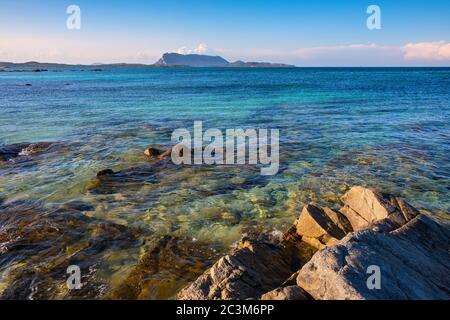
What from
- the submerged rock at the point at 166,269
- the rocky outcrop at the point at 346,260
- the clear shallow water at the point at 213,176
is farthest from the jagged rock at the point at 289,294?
the clear shallow water at the point at 213,176

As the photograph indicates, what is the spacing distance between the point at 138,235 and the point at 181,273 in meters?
2.63

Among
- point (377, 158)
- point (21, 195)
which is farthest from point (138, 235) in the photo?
point (377, 158)

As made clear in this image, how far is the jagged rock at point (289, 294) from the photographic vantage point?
624 cm

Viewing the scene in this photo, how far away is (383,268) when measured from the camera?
22.2 feet

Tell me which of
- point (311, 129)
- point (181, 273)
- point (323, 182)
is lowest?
point (181, 273)

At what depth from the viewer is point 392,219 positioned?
9.36 m

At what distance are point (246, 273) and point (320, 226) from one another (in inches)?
123

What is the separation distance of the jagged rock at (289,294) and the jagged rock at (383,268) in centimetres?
14

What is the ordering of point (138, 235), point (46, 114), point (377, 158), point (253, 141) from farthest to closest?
point (46, 114) → point (253, 141) → point (377, 158) → point (138, 235)

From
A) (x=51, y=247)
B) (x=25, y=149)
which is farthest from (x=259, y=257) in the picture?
(x=25, y=149)

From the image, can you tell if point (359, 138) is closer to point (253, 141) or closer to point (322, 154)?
point (322, 154)

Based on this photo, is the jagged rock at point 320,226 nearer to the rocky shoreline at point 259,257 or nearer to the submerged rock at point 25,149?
the rocky shoreline at point 259,257

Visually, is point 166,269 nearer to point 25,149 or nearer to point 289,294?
point 289,294
